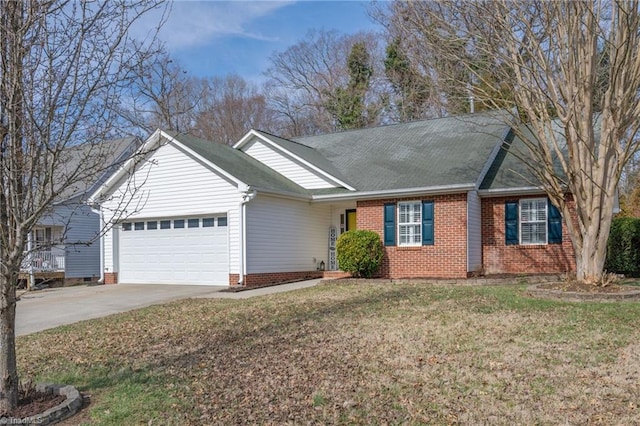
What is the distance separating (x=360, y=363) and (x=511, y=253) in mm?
11111

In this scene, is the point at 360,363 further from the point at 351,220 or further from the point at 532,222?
the point at 351,220

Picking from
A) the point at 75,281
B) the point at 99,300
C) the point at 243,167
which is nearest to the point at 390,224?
the point at 243,167

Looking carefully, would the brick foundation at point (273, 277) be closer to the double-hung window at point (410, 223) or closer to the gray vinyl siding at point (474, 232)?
the double-hung window at point (410, 223)

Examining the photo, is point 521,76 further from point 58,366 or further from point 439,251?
point 58,366

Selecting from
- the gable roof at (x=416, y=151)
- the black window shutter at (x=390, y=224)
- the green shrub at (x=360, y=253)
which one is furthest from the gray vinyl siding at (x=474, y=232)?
the green shrub at (x=360, y=253)

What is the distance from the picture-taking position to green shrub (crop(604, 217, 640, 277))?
1555cm

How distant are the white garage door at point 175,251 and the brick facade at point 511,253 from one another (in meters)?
8.10

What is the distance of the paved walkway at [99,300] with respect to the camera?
37.8 feet

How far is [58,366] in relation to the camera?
7.32m

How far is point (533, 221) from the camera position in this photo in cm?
1605

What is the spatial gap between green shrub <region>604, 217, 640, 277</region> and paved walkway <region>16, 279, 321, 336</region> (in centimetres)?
909

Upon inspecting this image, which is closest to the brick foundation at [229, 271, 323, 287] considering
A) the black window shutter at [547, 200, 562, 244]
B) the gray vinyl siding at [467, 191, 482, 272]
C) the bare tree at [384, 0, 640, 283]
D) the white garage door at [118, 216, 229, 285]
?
the white garage door at [118, 216, 229, 285]

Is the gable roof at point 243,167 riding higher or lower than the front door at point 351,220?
higher

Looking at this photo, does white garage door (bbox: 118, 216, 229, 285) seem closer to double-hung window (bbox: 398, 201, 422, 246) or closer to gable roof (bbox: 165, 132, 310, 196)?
gable roof (bbox: 165, 132, 310, 196)
